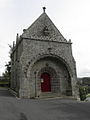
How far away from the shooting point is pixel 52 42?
15023 mm

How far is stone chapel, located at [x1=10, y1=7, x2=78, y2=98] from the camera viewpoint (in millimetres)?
13359

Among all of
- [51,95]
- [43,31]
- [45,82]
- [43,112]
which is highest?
[43,31]

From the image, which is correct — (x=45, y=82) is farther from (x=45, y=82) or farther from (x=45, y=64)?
(x=45, y=64)

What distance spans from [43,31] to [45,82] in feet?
20.4

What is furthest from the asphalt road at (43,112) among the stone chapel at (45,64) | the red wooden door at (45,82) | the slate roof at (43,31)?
the slate roof at (43,31)

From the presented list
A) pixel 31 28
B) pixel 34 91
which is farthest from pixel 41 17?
pixel 34 91

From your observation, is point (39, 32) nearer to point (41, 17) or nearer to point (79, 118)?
point (41, 17)

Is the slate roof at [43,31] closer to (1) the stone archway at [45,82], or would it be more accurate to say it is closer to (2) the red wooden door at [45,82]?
(1) the stone archway at [45,82]

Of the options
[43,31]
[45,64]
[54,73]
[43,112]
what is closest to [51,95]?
[54,73]

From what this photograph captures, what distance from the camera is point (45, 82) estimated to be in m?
14.7

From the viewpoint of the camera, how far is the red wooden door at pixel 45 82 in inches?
572

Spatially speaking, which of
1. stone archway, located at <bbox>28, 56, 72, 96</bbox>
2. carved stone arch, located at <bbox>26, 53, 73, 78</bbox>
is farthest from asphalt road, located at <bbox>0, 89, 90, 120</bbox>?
stone archway, located at <bbox>28, 56, 72, 96</bbox>

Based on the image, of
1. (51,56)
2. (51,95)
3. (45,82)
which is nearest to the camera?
(51,95)

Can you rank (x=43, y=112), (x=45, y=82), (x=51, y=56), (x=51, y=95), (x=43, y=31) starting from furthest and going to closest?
1. (x=43, y=31)
2. (x=45, y=82)
3. (x=51, y=56)
4. (x=51, y=95)
5. (x=43, y=112)
